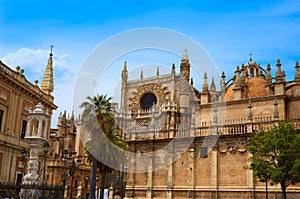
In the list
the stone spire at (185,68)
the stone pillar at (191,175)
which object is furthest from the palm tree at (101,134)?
the stone spire at (185,68)

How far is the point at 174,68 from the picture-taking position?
1980 inches

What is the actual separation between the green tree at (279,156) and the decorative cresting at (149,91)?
97.4ft

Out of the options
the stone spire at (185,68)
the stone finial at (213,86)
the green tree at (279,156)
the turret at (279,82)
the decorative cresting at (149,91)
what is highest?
the stone spire at (185,68)

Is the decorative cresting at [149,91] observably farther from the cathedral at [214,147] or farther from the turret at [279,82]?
the turret at [279,82]

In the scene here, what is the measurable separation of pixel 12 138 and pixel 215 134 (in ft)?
50.8

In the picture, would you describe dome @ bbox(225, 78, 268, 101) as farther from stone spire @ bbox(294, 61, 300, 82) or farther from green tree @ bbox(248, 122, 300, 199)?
green tree @ bbox(248, 122, 300, 199)

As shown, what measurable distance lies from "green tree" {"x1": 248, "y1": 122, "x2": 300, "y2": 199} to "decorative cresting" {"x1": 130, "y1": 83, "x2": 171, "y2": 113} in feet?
97.4

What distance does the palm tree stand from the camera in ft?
78.9

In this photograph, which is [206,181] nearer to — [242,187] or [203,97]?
[242,187]

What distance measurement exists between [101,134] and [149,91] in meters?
27.5

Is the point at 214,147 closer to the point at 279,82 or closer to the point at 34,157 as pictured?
the point at 279,82

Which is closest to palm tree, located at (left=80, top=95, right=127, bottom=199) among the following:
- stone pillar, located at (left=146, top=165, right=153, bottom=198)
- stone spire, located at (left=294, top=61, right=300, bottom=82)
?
stone pillar, located at (left=146, top=165, right=153, bottom=198)

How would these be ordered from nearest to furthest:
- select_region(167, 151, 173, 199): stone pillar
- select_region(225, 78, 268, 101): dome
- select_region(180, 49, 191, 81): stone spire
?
select_region(167, 151, 173, 199): stone pillar
select_region(225, 78, 268, 101): dome
select_region(180, 49, 191, 81): stone spire

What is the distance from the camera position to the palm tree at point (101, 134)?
24047mm
